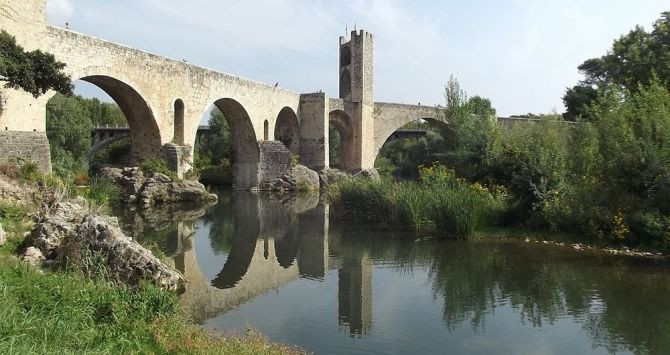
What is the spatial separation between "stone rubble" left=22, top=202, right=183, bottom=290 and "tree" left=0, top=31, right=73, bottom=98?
394cm

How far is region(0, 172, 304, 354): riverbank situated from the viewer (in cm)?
406

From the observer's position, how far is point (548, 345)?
567cm

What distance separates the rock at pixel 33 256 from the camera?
266 inches

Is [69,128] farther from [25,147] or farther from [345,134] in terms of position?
[25,147]

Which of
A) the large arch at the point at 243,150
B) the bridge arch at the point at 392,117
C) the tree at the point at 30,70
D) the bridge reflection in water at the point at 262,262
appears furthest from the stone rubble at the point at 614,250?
the bridge arch at the point at 392,117

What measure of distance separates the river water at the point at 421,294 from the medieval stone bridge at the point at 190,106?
17.2ft

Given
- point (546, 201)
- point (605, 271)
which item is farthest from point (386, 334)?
point (546, 201)

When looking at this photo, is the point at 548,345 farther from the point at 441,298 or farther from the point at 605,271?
the point at 605,271

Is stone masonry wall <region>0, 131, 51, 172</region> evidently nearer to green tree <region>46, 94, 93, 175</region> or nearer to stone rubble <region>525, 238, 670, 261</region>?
stone rubble <region>525, 238, 670, 261</region>

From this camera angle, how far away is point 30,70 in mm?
10250

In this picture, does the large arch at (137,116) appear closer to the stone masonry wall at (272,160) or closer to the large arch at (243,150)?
the large arch at (243,150)

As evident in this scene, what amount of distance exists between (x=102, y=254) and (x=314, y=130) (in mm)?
24391

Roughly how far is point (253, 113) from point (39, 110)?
12849 millimetres

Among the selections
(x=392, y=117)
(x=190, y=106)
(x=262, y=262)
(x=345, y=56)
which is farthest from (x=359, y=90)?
(x=262, y=262)
